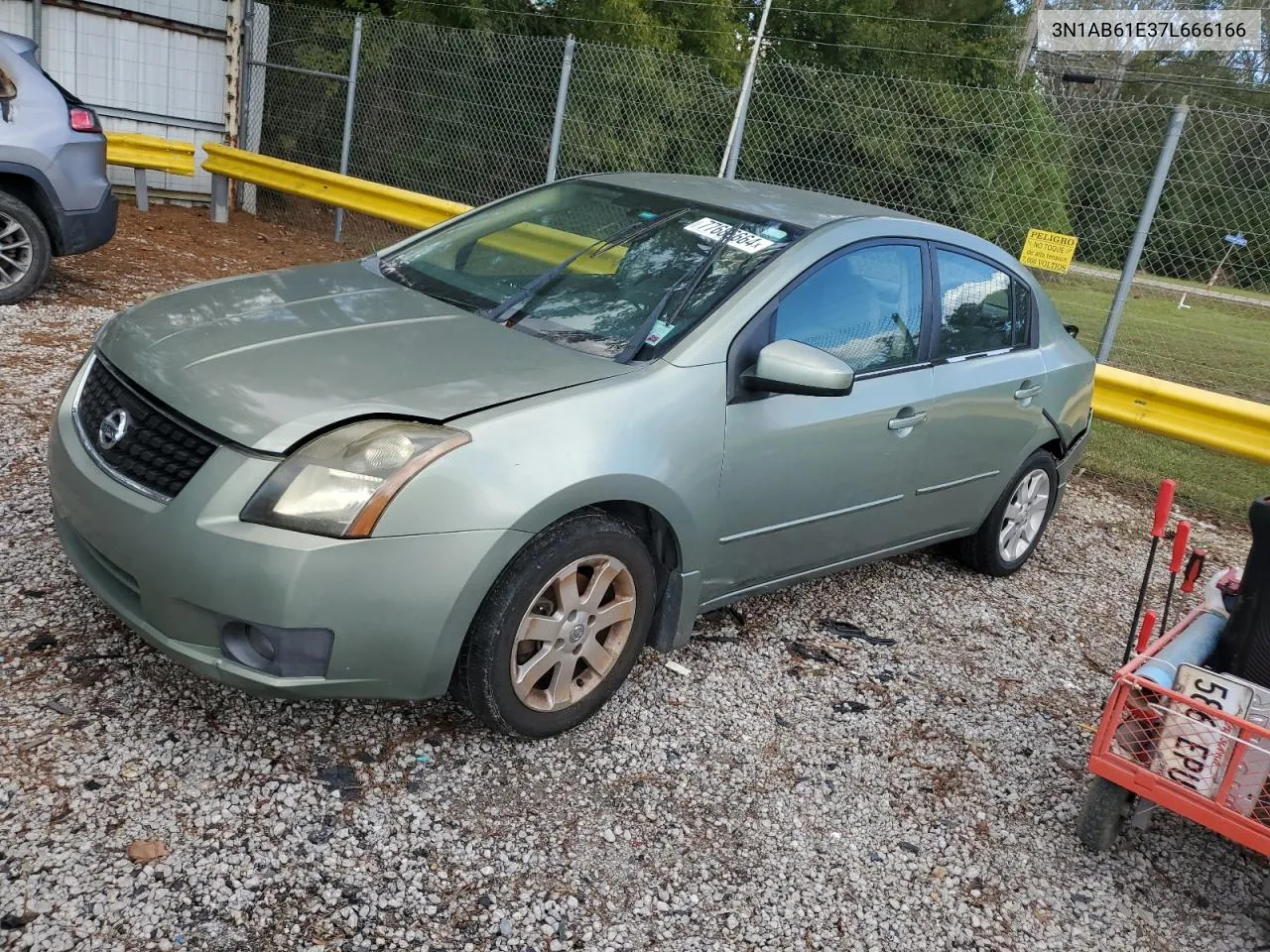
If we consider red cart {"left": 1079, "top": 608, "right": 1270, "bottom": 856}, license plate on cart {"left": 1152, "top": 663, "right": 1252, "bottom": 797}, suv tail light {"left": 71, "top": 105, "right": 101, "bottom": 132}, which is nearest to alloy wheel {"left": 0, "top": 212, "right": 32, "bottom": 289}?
suv tail light {"left": 71, "top": 105, "right": 101, "bottom": 132}

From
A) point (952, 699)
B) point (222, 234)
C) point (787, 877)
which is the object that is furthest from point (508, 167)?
point (787, 877)

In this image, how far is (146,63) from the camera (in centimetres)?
1161

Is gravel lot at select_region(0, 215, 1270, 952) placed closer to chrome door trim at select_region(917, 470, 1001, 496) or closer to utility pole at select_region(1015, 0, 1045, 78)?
chrome door trim at select_region(917, 470, 1001, 496)

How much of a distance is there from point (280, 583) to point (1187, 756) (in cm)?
247

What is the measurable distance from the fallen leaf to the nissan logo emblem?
1.06 meters

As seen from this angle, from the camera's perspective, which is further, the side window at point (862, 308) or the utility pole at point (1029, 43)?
the utility pole at point (1029, 43)

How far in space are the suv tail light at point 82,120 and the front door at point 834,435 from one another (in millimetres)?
5374

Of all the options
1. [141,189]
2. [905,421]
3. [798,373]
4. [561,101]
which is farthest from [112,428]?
[141,189]

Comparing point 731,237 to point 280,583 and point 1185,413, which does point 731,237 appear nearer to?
point 280,583

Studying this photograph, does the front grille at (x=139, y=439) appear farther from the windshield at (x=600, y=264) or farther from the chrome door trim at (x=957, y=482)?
the chrome door trim at (x=957, y=482)

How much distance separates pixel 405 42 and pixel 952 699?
10.2m

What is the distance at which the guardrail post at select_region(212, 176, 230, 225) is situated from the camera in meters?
11.9

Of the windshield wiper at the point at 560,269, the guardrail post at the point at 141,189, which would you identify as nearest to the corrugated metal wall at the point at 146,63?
the guardrail post at the point at 141,189

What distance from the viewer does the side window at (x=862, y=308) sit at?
12.0 feet
